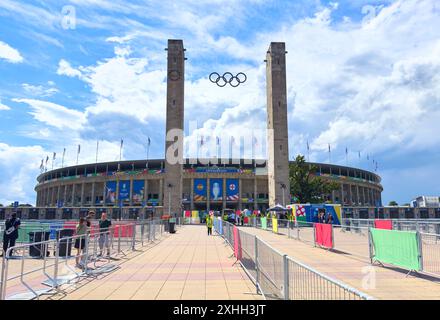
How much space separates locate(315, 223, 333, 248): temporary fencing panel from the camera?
16855 mm

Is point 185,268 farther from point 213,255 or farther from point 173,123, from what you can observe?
point 173,123

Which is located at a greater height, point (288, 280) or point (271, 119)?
point (271, 119)

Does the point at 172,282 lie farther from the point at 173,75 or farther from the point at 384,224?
the point at 173,75

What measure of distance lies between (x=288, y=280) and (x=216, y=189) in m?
82.8

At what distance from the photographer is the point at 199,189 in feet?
291

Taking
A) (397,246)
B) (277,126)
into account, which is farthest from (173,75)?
(397,246)

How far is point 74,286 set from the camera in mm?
9023

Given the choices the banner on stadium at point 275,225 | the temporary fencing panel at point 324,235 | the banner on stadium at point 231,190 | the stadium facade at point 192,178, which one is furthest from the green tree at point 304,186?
the temporary fencing panel at point 324,235

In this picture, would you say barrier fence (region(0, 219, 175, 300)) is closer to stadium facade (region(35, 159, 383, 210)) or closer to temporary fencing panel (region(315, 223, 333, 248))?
temporary fencing panel (region(315, 223, 333, 248))

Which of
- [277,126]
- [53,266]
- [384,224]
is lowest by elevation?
[53,266]

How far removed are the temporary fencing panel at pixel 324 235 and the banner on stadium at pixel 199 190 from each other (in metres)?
70.4

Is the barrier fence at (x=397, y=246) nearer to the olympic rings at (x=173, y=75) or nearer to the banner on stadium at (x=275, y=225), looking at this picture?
the banner on stadium at (x=275, y=225)

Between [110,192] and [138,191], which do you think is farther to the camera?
[110,192]

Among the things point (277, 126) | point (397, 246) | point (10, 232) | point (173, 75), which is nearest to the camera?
point (397, 246)
